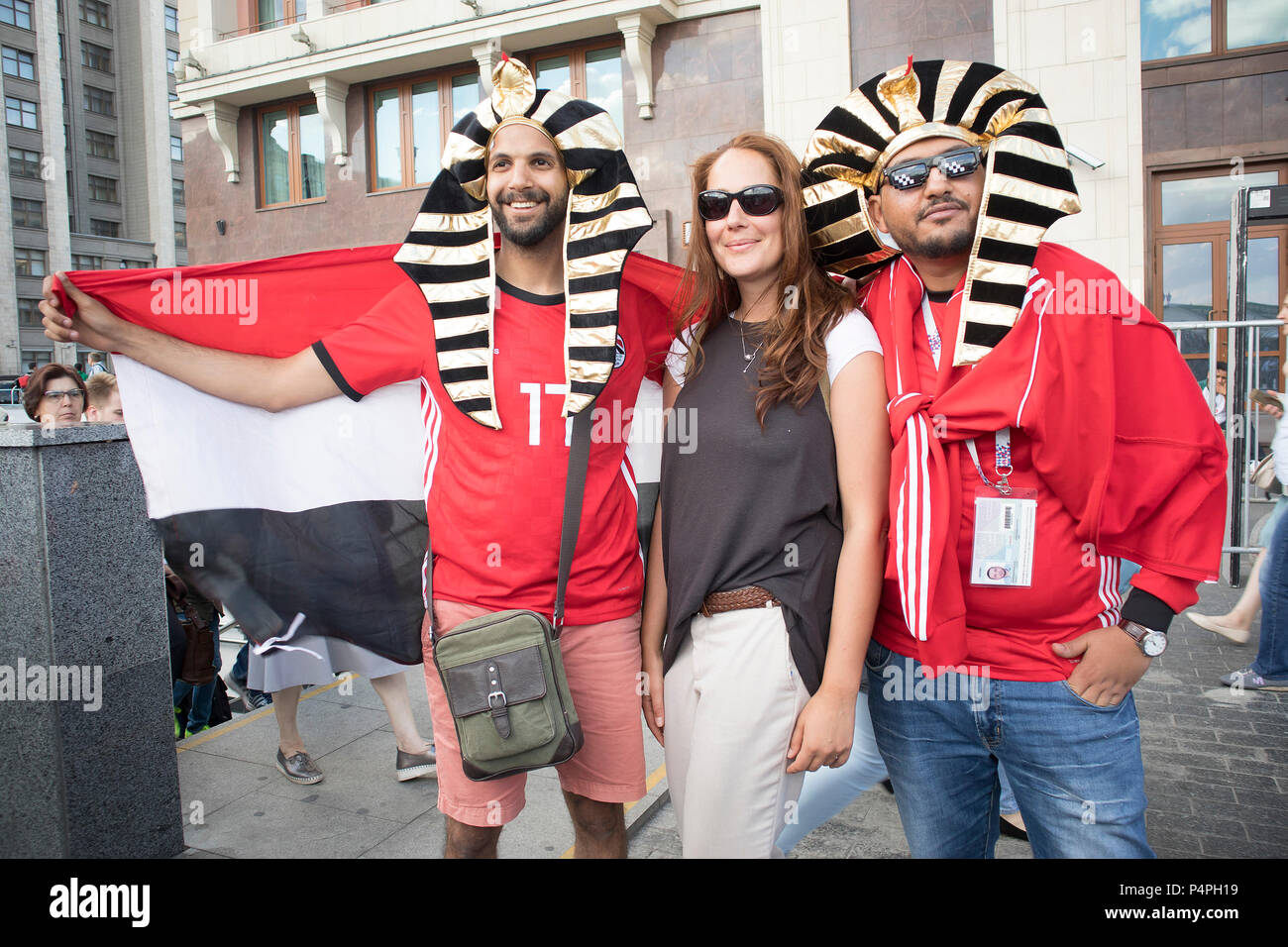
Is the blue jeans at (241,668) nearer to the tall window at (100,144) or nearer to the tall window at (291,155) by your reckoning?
the tall window at (291,155)

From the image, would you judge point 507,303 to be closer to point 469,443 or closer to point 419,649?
point 469,443

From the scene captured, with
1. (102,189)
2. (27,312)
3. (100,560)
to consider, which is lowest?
(100,560)

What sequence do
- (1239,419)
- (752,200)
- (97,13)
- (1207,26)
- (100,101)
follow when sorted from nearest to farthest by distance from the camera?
(752,200) < (1239,419) < (1207,26) < (97,13) < (100,101)

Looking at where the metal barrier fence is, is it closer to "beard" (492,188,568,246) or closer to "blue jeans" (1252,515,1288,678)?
"blue jeans" (1252,515,1288,678)

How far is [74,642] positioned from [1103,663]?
319cm

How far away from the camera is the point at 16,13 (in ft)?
190

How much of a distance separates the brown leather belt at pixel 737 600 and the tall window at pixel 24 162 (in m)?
69.6

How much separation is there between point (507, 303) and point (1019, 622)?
1604mm

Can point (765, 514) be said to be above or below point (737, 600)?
above

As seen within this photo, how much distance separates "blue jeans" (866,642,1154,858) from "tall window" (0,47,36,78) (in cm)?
7275

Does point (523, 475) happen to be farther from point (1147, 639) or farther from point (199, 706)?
point (199, 706)

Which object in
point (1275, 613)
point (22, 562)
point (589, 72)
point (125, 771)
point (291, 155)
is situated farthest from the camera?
point (291, 155)

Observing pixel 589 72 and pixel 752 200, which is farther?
pixel 589 72

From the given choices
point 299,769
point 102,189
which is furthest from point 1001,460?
point 102,189
